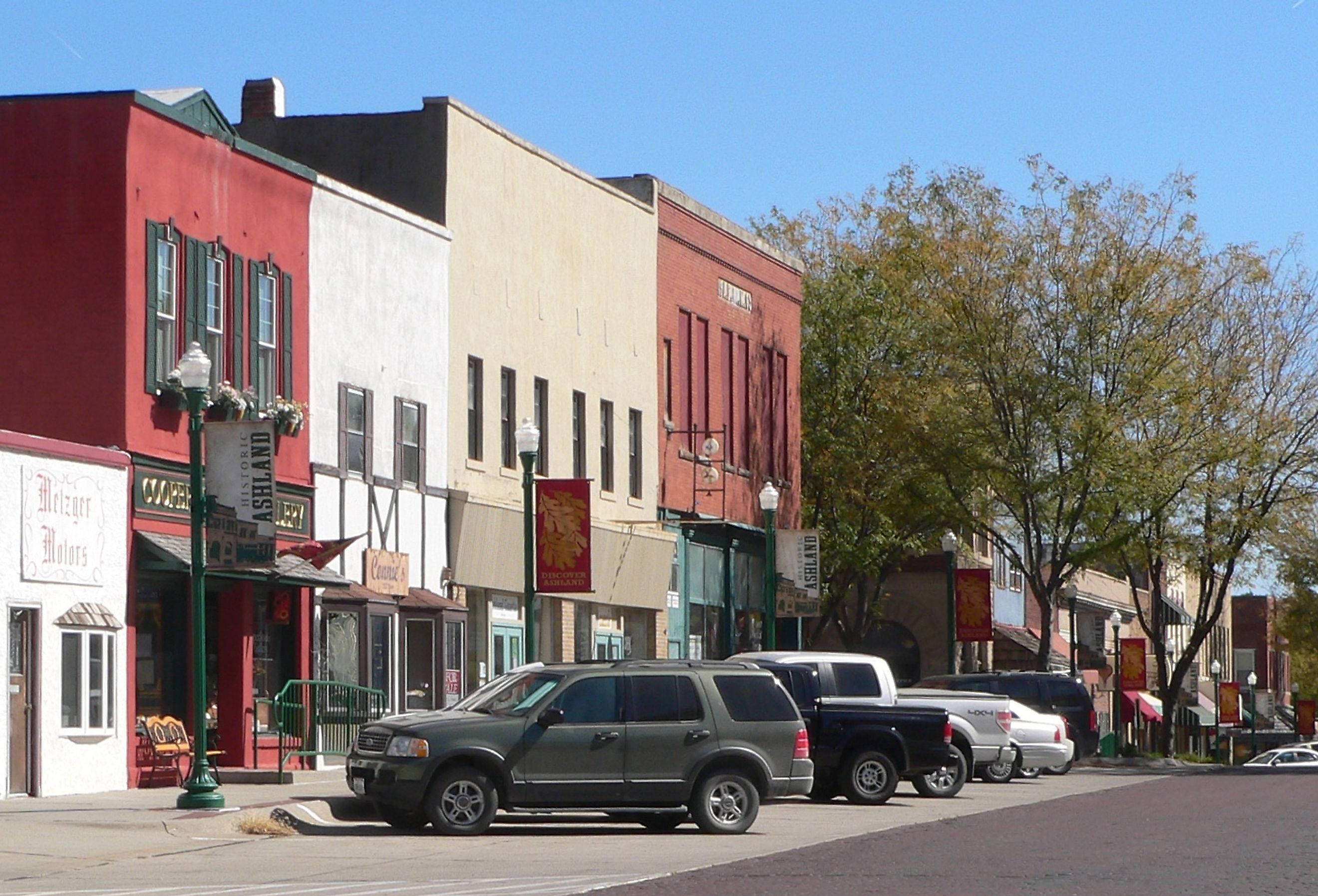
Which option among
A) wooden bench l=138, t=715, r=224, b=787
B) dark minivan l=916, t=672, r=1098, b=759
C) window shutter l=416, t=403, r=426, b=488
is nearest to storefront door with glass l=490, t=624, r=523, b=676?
window shutter l=416, t=403, r=426, b=488

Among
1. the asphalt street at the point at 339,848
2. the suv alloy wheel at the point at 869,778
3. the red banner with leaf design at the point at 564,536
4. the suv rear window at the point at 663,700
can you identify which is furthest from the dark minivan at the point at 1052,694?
the suv rear window at the point at 663,700

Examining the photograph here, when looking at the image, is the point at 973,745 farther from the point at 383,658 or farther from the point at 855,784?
the point at 383,658

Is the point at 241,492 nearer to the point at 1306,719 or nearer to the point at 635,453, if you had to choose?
the point at 635,453

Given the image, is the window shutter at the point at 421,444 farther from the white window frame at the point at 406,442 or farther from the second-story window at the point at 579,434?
the second-story window at the point at 579,434

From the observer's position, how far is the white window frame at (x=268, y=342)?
28469 mm

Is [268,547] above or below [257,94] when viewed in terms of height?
below

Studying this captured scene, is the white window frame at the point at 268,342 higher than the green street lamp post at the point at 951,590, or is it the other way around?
the white window frame at the point at 268,342

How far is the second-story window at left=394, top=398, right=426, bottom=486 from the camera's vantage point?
32000 mm

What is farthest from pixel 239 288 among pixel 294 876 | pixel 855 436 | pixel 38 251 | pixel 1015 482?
pixel 855 436

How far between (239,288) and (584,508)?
6.98m

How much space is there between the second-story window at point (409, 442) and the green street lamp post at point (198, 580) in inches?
408

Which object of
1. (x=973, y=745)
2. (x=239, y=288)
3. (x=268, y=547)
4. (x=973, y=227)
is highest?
(x=973, y=227)

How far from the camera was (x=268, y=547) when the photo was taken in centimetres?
2500

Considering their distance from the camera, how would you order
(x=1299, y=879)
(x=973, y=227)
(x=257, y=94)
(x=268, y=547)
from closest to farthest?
(x=1299, y=879), (x=268, y=547), (x=257, y=94), (x=973, y=227)
